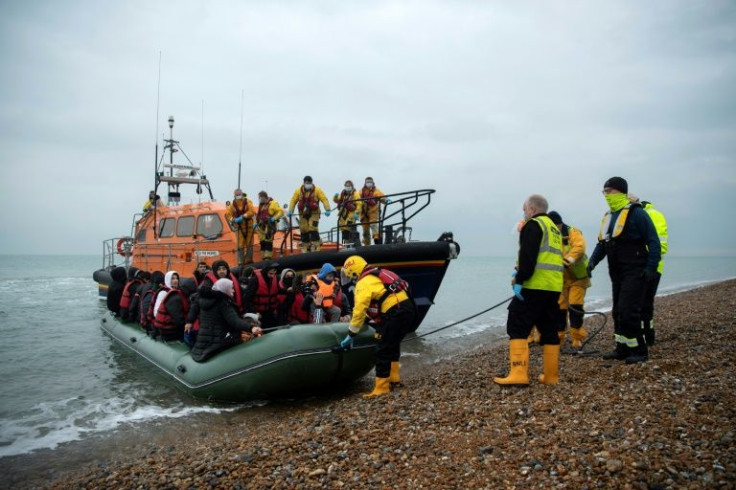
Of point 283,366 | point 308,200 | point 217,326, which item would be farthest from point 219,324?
point 308,200

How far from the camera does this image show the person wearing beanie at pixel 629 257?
14.9ft

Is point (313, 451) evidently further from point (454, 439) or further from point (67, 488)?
point (67, 488)

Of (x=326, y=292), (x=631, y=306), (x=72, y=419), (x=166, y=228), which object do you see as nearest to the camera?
(x=631, y=306)

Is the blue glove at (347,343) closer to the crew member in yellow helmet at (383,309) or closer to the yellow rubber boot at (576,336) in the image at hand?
the crew member in yellow helmet at (383,309)

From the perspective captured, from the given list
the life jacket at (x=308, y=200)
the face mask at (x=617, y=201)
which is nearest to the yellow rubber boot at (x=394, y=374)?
the face mask at (x=617, y=201)

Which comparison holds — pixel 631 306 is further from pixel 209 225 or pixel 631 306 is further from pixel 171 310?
pixel 209 225

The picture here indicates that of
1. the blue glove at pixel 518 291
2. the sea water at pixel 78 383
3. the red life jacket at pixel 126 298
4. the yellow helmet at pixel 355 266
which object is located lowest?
the sea water at pixel 78 383

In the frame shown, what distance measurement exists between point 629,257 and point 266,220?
6559mm

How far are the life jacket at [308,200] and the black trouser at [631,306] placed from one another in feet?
18.4

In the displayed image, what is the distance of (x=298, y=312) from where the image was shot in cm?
689

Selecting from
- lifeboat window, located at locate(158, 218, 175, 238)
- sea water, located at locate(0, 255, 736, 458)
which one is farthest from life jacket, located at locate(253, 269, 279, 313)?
lifeboat window, located at locate(158, 218, 175, 238)

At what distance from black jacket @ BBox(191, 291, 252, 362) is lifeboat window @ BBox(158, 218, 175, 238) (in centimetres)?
627

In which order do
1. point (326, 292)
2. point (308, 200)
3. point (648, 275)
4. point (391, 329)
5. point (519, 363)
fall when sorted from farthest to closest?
point (308, 200)
point (326, 292)
point (391, 329)
point (648, 275)
point (519, 363)

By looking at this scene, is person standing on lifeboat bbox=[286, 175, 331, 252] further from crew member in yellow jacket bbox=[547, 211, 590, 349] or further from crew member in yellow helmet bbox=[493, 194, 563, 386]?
crew member in yellow helmet bbox=[493, 194, 563, 386]
